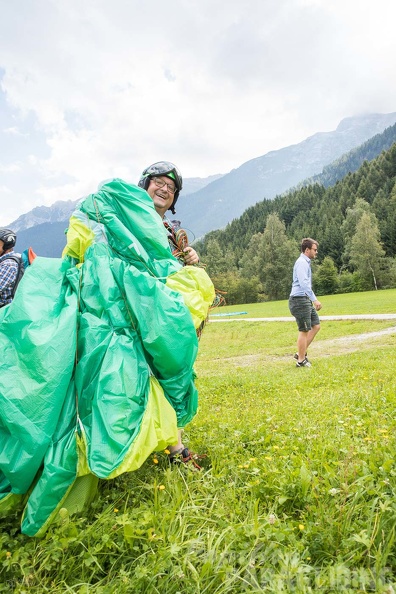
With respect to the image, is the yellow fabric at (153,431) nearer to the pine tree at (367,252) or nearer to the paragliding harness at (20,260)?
the paragliding harness at (20,260)

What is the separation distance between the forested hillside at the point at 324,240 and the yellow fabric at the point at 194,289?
208ft

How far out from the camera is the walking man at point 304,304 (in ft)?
28.1

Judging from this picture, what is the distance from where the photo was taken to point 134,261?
10.00 ft

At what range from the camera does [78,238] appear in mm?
3166

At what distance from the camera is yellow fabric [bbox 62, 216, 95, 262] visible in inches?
124

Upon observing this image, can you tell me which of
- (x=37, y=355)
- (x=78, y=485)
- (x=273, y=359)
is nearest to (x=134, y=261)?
(x=37, y=355)

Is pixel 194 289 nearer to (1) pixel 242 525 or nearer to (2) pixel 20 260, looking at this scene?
(1) pixel 242 525

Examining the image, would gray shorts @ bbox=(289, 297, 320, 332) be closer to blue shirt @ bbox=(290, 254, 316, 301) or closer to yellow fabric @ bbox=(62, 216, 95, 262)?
blue shirt @ bbox=(290, 254, 316, 301)

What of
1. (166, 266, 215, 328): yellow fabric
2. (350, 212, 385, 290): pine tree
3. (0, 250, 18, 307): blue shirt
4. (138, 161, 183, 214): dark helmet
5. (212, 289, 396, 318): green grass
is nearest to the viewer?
(166, 266, 215, 328): yellow fabric

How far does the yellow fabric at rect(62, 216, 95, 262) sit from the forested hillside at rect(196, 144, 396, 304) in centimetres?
6382

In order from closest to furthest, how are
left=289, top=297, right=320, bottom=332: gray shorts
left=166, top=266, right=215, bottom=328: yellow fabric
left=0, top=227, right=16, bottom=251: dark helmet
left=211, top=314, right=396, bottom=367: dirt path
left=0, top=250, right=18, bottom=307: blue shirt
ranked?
left=166, top=266, right=215, bottom=328: yellow fabric
left=0, top=250, right=18, bottom=307: blue shirt
left=0, top=227, right=16, bottom=251: dark helmet
left=289, top=297, right=320, bottom=332: gray shorts
left=211, top=314, right=396, bottom=367: dirt path

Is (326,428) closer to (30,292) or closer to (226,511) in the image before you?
(226,511)

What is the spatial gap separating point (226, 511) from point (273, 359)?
8.85 meters

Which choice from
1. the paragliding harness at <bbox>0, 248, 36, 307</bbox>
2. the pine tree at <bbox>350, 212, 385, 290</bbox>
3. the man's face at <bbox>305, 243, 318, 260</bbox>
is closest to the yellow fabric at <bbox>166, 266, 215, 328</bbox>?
the paragliding harness at <bbox>0, 248, 36, 307</bbox>
